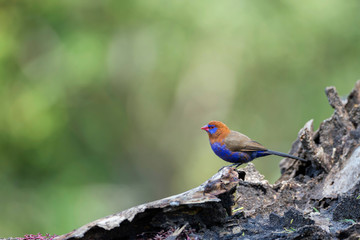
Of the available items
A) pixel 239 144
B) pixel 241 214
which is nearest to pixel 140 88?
pixel 239 144

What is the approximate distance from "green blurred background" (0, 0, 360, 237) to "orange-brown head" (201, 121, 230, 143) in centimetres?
579

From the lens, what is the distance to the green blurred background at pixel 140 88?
1104cm

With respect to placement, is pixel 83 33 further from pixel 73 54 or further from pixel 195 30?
pixel 195 30

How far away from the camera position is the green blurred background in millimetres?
11039

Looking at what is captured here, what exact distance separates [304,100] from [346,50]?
156cm

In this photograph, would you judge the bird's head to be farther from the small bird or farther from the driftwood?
the driftwood

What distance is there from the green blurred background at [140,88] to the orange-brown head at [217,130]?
5.79 meters

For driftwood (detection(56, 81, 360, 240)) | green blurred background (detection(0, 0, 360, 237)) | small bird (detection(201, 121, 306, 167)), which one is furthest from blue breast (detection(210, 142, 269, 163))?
green blurred background (detection(0, 0, 360, 237))

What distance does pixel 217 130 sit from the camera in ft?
16.0

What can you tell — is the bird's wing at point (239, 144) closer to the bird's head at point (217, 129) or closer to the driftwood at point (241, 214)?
the bird's head at point (217, 129)

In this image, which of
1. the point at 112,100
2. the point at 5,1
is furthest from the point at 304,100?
the point at 5,1

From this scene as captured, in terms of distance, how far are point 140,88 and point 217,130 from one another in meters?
7.67

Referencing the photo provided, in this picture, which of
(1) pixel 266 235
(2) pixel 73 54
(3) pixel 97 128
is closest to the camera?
(1) pixel 266 235

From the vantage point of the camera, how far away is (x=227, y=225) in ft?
8.57
